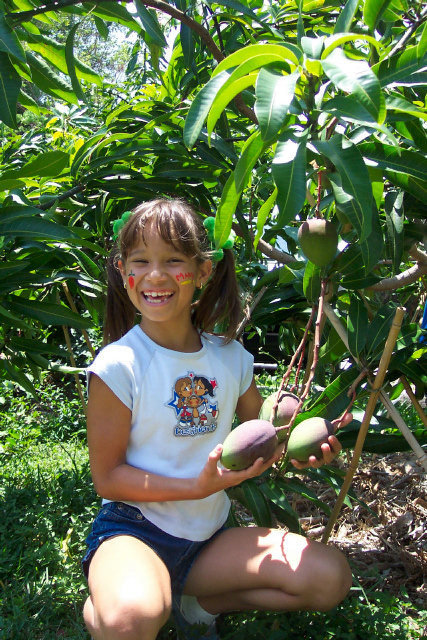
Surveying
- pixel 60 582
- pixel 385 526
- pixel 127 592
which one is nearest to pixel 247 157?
pixel 127 592

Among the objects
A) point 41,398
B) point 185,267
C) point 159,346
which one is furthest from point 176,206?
point 41,398

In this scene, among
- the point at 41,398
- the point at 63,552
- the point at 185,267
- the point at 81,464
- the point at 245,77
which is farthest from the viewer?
the point at 41,398

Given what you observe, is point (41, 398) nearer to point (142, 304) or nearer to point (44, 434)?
point (44, 434)

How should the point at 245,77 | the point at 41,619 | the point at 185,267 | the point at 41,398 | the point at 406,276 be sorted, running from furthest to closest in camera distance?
1. the point at 41,398
2. the point at 41,619
3. the point at 185,267
4. the point at 406,276
5. the point at 245,77

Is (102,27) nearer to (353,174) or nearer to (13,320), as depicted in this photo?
(13,320)

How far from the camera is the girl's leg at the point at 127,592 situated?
126cm

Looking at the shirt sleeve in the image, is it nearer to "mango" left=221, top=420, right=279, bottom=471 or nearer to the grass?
"mango" left=221, top=420, right=279, bottom=471

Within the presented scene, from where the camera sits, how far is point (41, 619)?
70.7 inches

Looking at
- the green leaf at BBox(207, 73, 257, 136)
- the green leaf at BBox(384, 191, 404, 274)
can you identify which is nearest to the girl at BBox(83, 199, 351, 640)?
the green leaf at BBox(384, 191, 404, 274)

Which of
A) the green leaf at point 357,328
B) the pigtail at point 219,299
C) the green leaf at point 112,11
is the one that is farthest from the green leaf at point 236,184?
the green leaf at point 112,11

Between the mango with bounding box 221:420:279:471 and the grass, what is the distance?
56 cm

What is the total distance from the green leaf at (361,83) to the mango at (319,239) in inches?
12.8

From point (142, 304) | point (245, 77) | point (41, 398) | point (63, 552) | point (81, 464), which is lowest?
point (41, 398)

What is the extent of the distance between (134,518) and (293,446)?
50 centimetres
